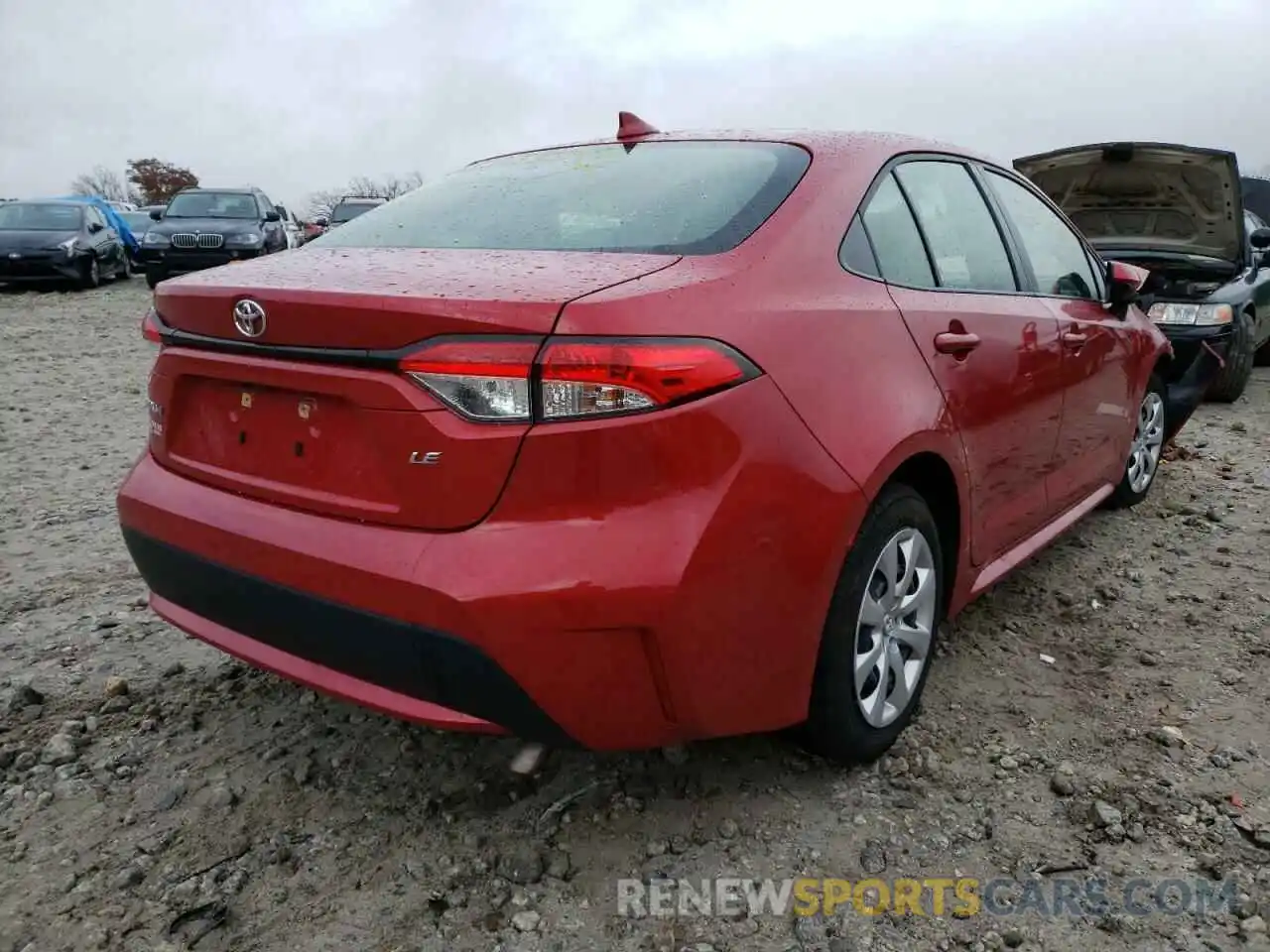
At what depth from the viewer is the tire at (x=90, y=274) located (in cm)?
1577

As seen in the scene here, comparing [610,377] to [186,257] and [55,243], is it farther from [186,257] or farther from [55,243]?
[55,243]

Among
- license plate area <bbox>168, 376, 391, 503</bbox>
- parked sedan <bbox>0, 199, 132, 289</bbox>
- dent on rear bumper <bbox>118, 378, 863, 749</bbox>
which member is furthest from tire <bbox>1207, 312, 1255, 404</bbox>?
parked sedan <bbox>0, 199, 132, 289</bbox>

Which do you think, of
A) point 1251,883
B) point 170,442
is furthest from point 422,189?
point 1251,883

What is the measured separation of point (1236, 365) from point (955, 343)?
5.66 m

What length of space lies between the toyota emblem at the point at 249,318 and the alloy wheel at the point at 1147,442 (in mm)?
3764

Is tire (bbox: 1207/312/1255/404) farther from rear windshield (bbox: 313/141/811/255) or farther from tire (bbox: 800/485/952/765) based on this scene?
rear windshield (bbox: 313/141/811/255)

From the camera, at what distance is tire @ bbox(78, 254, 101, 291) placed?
15.8 meters

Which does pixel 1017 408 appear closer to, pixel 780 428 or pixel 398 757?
pixel 780 428

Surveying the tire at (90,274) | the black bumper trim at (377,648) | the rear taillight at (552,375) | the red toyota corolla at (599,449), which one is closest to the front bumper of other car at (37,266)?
the tire at (90,274)

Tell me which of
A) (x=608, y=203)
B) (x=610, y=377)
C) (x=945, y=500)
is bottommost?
(x=945, y=500)

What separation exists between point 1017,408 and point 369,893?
6.93ft

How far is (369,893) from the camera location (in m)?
2.05

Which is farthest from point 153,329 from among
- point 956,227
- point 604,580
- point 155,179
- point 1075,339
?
point 155,179

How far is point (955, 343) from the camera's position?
8.30 feet
